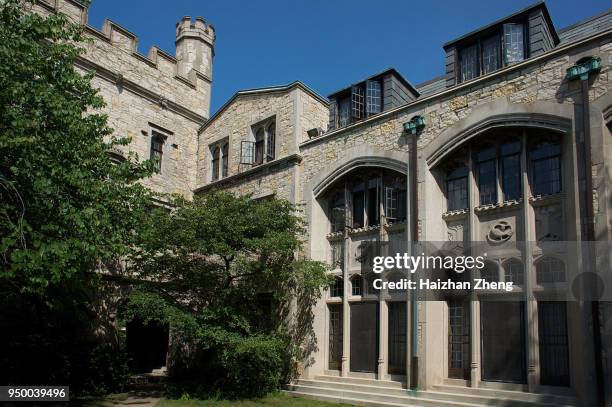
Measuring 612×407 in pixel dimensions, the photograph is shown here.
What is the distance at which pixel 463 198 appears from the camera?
12.7m

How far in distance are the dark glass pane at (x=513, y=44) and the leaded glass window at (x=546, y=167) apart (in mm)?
2326

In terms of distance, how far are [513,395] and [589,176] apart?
14.7ft

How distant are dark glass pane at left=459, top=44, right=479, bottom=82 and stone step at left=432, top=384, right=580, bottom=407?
7.33 m

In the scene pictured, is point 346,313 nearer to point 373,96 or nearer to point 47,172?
point 373,96

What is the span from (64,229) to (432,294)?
7.93 m

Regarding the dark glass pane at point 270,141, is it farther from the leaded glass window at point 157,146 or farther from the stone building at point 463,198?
the leaded glass window at point 157,146

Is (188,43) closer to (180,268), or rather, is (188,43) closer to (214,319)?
(180,268)

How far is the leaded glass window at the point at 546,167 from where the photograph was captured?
11110mm

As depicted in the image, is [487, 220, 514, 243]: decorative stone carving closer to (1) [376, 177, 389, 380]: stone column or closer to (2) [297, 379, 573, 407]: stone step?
(1) [376, 177, 389, 380]: stone column

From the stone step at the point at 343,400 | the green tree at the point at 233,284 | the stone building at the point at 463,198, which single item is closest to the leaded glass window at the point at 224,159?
the stone building at the point at 463,198

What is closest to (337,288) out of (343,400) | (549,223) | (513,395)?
(343,400)

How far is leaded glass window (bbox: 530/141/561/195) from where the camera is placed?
11.1m

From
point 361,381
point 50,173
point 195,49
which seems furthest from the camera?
point 195,49

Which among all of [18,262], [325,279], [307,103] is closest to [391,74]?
[307,103]
